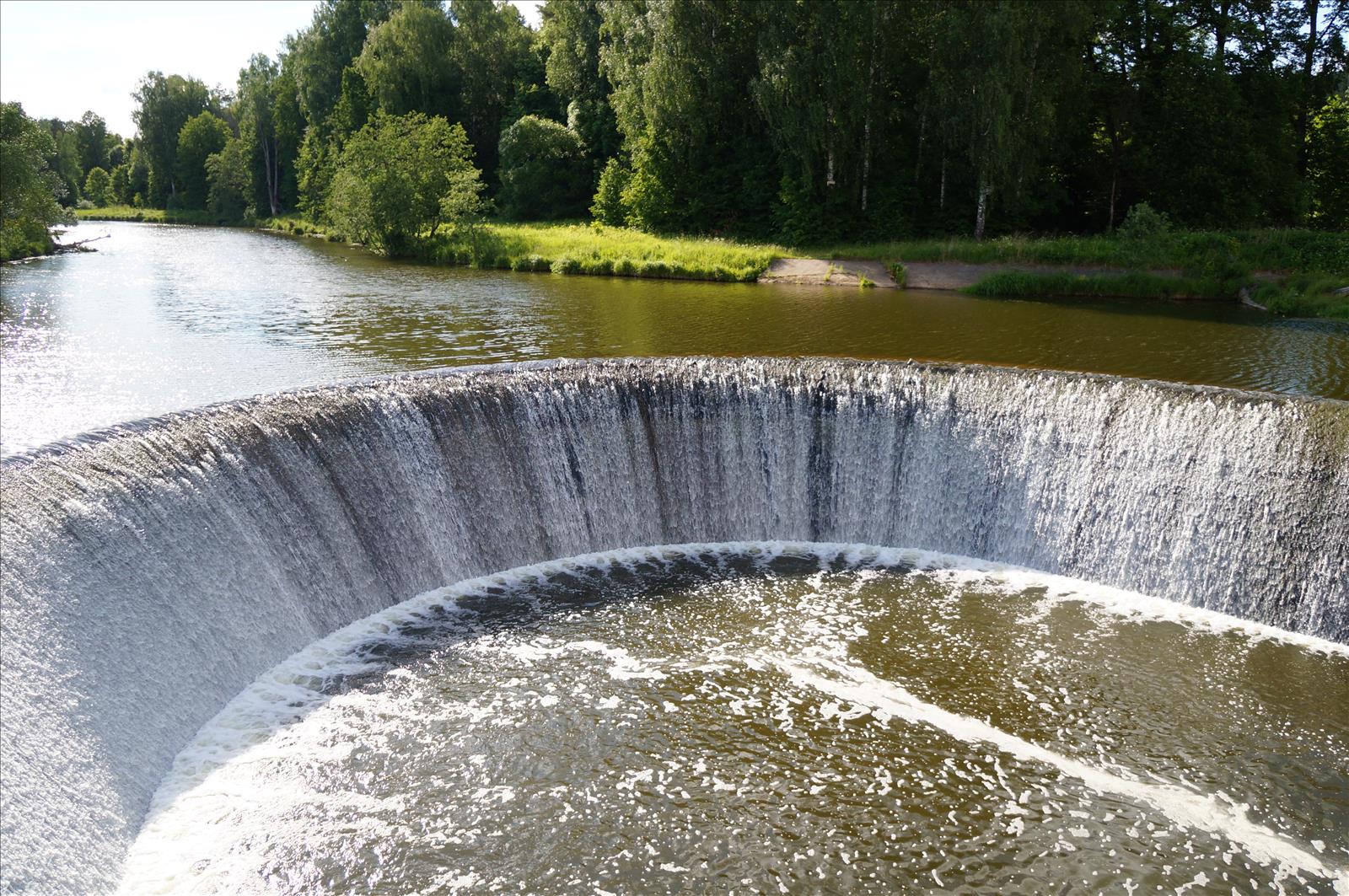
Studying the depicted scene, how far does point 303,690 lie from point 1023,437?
29.3ft

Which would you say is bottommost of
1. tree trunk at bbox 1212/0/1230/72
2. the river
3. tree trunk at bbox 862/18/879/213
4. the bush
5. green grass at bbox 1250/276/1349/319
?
the river

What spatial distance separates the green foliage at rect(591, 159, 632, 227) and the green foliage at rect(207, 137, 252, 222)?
4049 centimetres

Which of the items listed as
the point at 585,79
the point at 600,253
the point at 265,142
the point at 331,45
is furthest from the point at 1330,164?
the point at 265,142

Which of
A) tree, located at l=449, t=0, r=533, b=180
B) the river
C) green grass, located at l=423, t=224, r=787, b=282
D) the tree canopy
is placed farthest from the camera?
tree, located at l=449, t=0, r=533, b=180

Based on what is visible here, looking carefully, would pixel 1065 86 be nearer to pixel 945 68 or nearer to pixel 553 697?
pixel 945 68

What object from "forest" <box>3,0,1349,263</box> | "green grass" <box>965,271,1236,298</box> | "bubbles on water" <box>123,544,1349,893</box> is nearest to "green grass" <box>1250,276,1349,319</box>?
"green grass" <box>965,271,1236,298</box>

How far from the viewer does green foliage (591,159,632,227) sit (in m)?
42.0

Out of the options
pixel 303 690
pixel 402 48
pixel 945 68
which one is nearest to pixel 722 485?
pixel 303 690

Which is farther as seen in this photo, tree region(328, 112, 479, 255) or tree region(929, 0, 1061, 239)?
tree region(328, 112, 479, 255)

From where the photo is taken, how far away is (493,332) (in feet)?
65.4

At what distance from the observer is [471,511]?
39.5ft

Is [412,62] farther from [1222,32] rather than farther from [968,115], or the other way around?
[1222,32]

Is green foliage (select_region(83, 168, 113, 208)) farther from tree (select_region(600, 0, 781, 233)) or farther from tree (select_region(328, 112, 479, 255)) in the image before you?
tree (select_region(600, 0, 781, 233))

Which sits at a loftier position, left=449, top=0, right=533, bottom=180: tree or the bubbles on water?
left=449, top=0, right=533, bottom=180: tree
